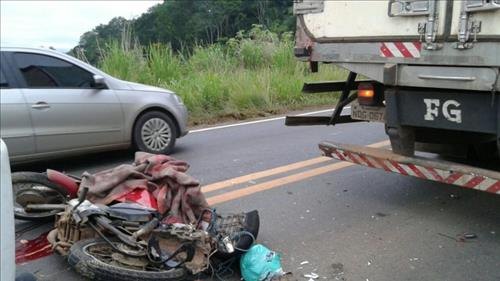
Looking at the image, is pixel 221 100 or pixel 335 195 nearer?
pixel 335 195

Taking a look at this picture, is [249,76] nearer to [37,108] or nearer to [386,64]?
[37,108]

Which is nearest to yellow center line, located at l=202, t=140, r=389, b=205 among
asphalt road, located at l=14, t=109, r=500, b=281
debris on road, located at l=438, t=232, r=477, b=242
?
asphalt road, located at l=14, t=109, r=500, b=281

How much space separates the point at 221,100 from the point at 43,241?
297 inches

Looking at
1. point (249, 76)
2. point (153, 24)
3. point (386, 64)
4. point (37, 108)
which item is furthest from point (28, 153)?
point (153, 24)

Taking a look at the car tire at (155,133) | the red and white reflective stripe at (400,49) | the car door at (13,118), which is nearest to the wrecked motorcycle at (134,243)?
the red and white reflective stripe at (400,49)

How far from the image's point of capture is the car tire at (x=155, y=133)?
7164 millimetres

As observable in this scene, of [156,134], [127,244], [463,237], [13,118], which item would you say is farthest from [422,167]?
[13,118]

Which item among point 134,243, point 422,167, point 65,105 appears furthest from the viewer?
point 65,105

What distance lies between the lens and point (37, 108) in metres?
6.24

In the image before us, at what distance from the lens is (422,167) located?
4.32 m

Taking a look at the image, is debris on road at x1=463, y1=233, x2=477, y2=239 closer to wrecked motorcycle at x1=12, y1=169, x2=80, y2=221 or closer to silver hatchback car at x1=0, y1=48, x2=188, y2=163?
wrecked motorcycle at x1=12, y1=169, x2=80, y2=221

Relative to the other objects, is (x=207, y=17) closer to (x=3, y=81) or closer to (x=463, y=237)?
(x=3, y=81)

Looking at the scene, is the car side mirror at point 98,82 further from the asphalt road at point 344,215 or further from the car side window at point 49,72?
the asphalt road at point 344,215

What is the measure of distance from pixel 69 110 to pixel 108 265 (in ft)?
11.4
